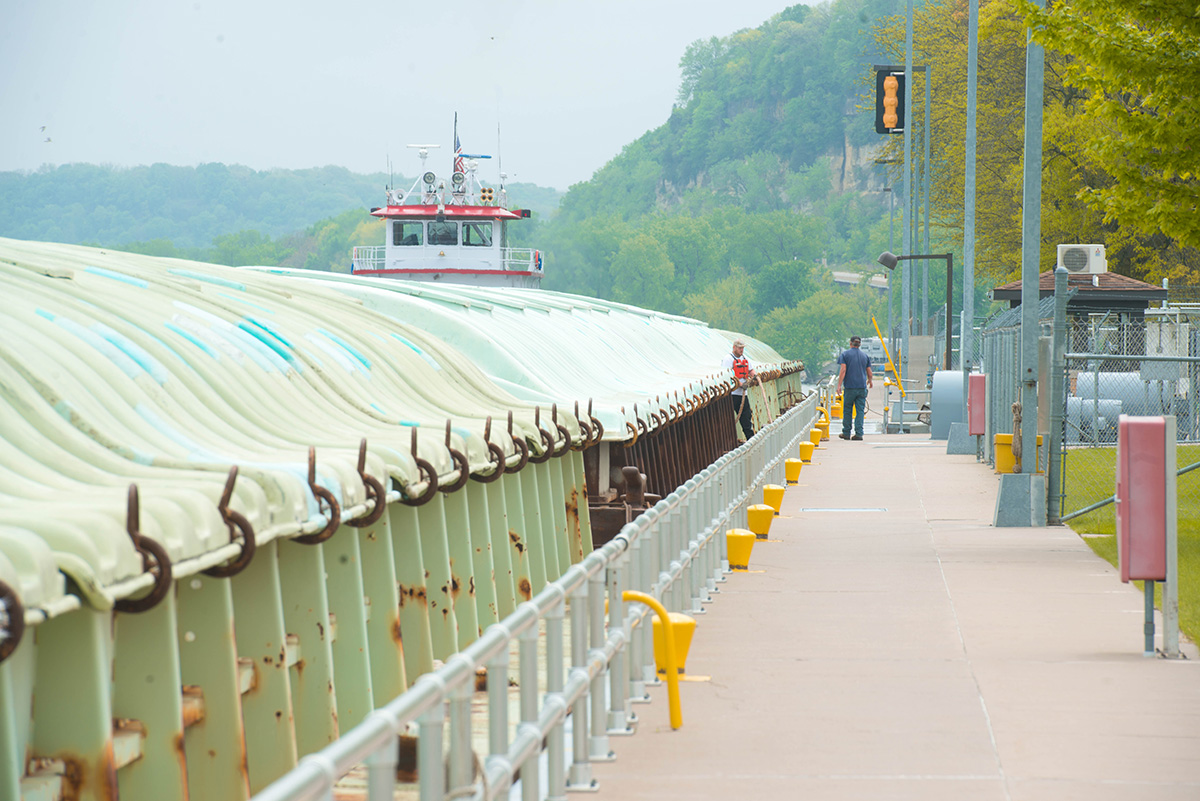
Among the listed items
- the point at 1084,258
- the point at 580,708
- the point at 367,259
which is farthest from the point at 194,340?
the point at 367,259

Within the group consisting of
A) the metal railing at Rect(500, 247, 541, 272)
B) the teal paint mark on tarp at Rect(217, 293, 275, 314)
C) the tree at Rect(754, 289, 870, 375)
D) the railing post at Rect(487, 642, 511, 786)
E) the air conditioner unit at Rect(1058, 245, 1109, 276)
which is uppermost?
the metal railing at Rect(500, 247, 541, 272)

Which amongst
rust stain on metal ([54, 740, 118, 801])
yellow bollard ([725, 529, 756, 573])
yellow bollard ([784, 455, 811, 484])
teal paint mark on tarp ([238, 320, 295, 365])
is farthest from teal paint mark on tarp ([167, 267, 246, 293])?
yellow bollard ([784, 455, 811, 484])

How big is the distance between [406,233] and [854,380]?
1568cm

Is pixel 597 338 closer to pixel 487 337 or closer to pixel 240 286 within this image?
pixel 487 337

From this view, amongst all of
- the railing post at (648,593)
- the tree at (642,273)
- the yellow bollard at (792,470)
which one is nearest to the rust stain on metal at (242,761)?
the railing post at (648,593)

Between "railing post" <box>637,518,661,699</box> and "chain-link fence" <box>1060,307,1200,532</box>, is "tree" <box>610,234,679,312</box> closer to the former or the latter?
"chain-link fence" <box>1060,307,1200,532</box>

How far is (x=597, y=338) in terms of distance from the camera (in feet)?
75.0

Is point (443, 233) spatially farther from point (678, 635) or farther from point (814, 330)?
point (814, 330)

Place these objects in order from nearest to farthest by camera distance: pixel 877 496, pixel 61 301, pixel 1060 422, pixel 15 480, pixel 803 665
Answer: pixel 15 480 → pixel 61 301 → pixel 803 665 → pixel 1060 422 → pixel 877 496

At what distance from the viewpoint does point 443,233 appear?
40.6 m

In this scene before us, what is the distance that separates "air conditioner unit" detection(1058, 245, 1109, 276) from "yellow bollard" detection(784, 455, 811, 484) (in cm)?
825

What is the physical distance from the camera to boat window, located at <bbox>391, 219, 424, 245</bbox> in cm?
3997

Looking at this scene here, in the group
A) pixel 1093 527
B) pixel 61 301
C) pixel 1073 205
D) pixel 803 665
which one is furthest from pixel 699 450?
pixel 1073 205

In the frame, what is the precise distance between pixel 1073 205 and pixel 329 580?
39791 mm
